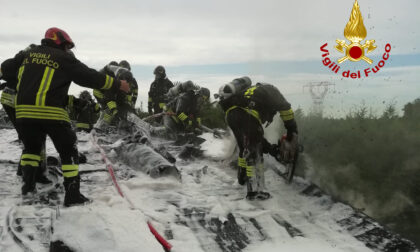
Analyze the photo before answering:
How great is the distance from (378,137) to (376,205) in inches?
40.0

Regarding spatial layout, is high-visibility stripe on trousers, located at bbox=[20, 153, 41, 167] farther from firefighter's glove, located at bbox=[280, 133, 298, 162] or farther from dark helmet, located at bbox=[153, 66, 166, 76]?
dark helmet, located at bbox=[153, 66, 166, 76]

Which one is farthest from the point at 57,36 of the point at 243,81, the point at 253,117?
the point at 253,117

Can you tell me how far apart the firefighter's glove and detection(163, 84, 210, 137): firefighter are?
465 centimetres

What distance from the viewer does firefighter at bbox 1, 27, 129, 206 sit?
12.6 ft

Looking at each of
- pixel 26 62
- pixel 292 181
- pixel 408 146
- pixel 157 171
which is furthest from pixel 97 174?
pixel 408 146

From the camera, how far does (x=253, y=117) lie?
4.93 m

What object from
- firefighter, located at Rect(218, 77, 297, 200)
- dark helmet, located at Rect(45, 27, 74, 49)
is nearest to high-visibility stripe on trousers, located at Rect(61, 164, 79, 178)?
dark helmet, located at Rect(45, 27, 74, 49)

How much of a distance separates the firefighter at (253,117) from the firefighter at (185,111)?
437cm

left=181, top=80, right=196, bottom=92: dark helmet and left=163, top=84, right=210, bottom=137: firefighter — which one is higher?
left=181, top=80, right=196, bottom=92: dark helmet

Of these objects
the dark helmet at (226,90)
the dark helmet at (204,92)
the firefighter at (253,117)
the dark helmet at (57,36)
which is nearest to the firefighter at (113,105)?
the dark helmet at (204,92)

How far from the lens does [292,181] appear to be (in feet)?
17.4

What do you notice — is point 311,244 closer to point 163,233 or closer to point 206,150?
point 163,233

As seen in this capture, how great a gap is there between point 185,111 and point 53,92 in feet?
19.3

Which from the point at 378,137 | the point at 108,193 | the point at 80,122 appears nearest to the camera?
the point at 108,193
